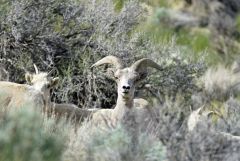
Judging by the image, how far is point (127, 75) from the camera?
12.4 m

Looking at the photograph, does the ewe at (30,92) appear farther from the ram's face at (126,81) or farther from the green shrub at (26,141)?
the green shrub at (26,141)

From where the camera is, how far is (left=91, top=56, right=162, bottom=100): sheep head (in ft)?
39.2

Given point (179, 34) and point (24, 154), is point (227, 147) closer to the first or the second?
point (24, 154)

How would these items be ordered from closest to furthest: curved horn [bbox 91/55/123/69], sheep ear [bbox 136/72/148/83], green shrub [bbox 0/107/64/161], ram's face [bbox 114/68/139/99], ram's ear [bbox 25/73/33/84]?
1. green shrub [bbox 0/107/64/161]
2. ram's face [bbox 114/68/139/99]
3. ram's ear [bbox 25/73/33/84]
4. sheep ear [bbox 136/72/148/83]
5. curved horn [bbox 91/55/123/69]

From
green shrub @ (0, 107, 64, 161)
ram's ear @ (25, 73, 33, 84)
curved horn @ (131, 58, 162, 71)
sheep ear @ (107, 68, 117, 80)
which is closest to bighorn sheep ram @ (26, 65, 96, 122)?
A: ram's ear @ (25, 73, 33, 84)

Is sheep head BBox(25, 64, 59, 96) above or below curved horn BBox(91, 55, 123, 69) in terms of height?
below

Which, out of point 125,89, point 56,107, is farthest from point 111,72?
point 56,107

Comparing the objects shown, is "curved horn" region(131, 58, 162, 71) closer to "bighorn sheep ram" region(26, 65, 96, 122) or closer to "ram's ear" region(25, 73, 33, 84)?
"bighorn sheep ram" region(26, 65, 96, 122)

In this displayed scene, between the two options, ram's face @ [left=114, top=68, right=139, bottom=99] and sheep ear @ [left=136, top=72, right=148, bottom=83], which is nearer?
ram's face @ [left=114, top=68, right=139, bottom=99]

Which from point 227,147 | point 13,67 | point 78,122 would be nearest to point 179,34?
point 13,67

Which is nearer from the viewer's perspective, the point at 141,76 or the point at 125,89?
the point at 125,89

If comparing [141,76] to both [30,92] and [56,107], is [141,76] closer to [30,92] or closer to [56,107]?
[56,107]

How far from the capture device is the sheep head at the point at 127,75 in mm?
11953

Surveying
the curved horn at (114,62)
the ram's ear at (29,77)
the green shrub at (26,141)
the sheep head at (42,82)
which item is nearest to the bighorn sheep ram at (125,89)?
the curved horn at (114,62)
